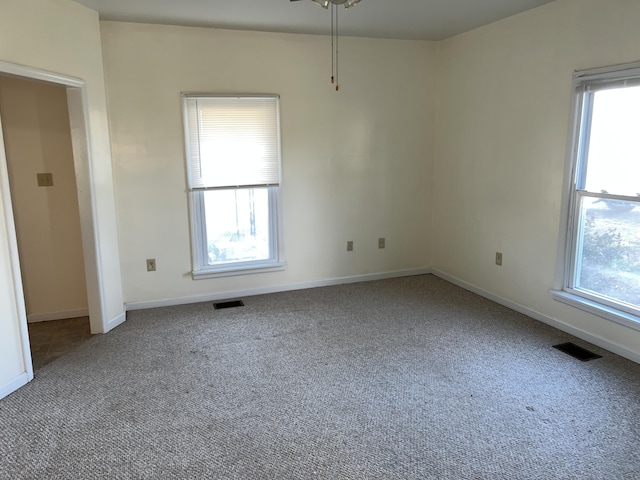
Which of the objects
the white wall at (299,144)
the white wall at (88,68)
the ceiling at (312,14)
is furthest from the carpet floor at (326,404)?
the ceiling at (312,14)

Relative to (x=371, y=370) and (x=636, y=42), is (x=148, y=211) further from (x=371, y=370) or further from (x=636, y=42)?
(x=636, y=42)

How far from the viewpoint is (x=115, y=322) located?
3.77 metres

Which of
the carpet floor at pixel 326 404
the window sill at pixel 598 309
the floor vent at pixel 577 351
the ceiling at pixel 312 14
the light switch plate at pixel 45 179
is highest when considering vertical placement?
the ceiling at pixel 312 14

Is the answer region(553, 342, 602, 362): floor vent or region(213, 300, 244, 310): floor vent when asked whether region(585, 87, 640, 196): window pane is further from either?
region(213, 300, 244, 310): floor vent

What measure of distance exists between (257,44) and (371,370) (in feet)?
9.93

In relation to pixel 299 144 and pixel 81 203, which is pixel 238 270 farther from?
pixel 81 203

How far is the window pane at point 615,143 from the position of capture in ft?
9.89

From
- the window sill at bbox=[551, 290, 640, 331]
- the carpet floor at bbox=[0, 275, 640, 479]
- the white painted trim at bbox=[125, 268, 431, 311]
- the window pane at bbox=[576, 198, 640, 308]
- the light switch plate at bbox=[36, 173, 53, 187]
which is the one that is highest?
the light switch plate at bbox=[36, 173, 53, 187]

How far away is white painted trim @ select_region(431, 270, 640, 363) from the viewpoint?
313 centimetres

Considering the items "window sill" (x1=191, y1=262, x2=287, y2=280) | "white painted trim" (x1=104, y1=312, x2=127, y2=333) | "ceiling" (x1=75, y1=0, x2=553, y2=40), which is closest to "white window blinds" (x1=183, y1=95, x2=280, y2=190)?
"ceiling" (x1=75, y1=0, x2=553, y2=40)

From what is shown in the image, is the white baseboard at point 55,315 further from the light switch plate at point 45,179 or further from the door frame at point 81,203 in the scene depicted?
the light switch plate at point 45,179

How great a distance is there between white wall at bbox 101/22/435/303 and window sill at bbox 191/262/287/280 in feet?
0.19

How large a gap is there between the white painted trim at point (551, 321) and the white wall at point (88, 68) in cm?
Result: 329

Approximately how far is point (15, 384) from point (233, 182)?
2304mm
